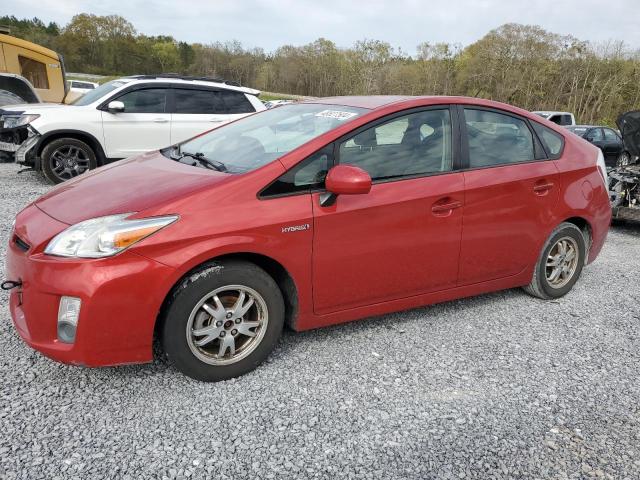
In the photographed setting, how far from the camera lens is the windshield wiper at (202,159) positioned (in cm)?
328

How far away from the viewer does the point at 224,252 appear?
281cm

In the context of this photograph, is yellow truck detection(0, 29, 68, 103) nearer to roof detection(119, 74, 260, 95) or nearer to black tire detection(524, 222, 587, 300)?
roof detection(119, 74, 260, 95)

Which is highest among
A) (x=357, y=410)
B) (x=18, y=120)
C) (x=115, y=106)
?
(x=115, y=106)

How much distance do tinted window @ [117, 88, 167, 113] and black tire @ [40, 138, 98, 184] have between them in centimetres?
95

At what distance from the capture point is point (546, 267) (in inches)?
171

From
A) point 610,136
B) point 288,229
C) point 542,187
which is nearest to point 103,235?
point 288,229

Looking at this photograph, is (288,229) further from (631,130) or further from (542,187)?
(631,130)

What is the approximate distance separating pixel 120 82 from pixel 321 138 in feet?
22.7

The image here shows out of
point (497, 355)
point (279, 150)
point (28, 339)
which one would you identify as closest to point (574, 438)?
point (497, 355)

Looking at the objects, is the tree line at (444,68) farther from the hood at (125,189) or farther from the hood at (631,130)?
the hood at (125,189)

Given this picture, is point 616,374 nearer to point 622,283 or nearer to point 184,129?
point 622,283

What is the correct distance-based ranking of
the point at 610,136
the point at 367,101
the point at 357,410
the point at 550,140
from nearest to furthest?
the point at 357,410 < the point at 367,101 < the point at 550,140 < the point at 610,136

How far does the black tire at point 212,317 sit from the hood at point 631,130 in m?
7.58

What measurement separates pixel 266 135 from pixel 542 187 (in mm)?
2112
